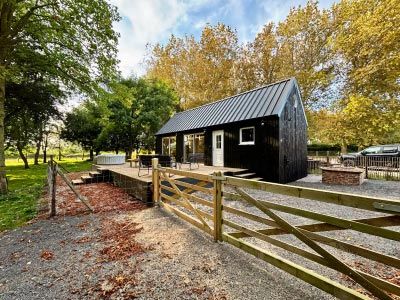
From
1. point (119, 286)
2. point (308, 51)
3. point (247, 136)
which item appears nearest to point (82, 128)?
point (247, 136)

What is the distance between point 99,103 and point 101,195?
638cm

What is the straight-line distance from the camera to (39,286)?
10.5 ft

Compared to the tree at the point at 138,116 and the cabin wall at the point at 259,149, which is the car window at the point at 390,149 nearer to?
the cabin wall at the point at 259,149

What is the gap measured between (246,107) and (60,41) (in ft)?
33.6

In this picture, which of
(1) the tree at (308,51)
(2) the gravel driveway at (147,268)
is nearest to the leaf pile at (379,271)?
(2) the gravel driveway at (147,268)

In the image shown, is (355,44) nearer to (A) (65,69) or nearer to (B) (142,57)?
(A) (65,69)

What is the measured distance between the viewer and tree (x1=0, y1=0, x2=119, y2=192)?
31.4 feet

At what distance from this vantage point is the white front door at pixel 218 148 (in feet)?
42.5

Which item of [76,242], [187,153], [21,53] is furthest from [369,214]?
[21,53]

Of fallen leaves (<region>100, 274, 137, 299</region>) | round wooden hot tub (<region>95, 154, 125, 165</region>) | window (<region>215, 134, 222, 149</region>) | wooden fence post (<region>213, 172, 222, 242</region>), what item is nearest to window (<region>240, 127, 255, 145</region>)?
window (<region>215, 134, 222, 149</region>)

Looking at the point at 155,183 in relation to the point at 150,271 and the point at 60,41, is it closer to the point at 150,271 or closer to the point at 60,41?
the point at 150,271

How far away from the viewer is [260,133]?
10.9 meters

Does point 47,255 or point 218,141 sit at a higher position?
point 218,141

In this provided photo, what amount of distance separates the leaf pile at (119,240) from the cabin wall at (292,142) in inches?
297
